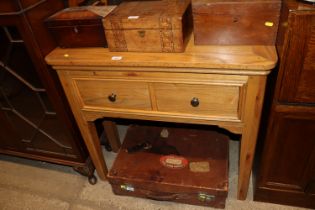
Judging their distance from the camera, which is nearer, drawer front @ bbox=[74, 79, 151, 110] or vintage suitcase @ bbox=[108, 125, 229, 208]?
drawer front @ bbox=[74, 79, 151, 110]

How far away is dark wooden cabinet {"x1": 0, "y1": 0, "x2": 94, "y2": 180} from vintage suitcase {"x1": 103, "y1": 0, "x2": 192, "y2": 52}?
29 centimetres

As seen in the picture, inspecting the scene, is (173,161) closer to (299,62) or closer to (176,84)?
(176,84)

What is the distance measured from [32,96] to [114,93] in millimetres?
468

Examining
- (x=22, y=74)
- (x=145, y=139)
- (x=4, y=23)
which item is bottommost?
(x=145, y=139)

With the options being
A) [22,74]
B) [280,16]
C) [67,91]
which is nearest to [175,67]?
Answer: [280,16]

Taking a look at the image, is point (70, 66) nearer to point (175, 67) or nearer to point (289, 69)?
point (175, 67)

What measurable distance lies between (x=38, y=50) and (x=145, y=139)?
746 millimetres

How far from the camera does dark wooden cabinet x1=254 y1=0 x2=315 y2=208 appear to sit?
0.81m

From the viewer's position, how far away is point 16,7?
97 cm

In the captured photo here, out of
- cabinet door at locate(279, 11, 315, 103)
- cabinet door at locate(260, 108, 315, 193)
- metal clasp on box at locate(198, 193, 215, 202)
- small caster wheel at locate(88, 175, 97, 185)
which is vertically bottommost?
small caster wheel at locate(88, 175, 97, 185)

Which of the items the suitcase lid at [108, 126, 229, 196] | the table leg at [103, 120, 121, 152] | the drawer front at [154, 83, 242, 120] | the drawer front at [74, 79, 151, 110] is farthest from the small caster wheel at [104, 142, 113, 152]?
the drawer front at [154, 83, 242, 120]

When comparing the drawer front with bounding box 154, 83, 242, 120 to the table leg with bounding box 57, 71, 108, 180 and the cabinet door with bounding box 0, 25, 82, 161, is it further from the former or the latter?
the cabinet door with bounding box 0, 25, 82, 161

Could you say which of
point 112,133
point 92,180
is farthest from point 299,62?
point 92,180

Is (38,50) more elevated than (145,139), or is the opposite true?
(38,50)
